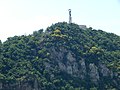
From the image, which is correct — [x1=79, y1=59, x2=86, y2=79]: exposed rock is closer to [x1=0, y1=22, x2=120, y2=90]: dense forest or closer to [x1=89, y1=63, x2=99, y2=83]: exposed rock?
[x1=0, y1=22, x2=120, y2=90]: dense forest

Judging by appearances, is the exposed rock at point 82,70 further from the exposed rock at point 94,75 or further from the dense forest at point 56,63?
the exposed rock at point 94,75

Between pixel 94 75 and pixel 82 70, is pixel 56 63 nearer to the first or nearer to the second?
pixel 82 70

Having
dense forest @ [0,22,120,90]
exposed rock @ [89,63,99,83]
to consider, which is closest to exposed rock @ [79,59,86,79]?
dense forest @ [0,22,120,90]

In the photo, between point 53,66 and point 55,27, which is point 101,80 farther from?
point 55,27

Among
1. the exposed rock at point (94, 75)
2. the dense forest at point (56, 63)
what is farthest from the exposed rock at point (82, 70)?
the exposed rock at point (94, 75)

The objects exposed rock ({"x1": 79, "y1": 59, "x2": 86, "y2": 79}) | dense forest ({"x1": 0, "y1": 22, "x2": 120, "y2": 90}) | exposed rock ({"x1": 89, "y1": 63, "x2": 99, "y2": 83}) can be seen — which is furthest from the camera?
exposed rock ({"x1": 89, "y1": 63, "x2": 99, "y2": 83})

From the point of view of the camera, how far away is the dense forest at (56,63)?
161 m

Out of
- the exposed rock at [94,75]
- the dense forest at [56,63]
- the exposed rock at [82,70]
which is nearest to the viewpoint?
the dense forest at [56,63]

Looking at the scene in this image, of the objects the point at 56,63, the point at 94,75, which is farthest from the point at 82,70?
the point at 56,63

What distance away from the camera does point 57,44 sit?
17575cm

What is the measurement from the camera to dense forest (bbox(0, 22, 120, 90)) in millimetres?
161400

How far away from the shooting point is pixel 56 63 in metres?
171

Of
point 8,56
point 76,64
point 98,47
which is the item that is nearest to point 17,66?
point 8,56

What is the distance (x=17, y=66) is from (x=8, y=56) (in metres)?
5.51
